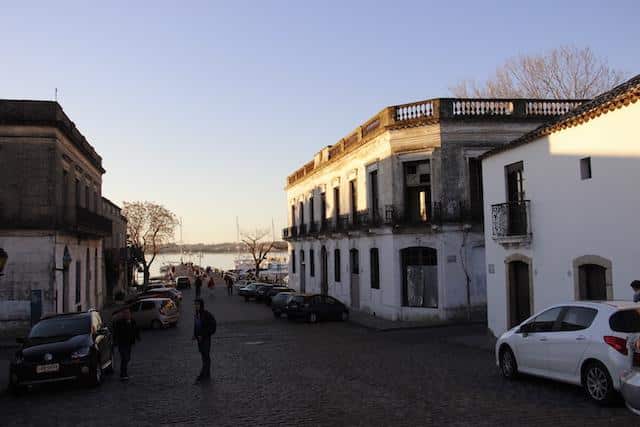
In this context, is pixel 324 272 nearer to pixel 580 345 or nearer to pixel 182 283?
pixel 182 283

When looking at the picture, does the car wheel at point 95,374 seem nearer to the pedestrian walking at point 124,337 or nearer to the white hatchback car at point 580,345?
Result: the pedestrian walking at point 124,337

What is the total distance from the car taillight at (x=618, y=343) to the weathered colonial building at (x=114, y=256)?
109ft

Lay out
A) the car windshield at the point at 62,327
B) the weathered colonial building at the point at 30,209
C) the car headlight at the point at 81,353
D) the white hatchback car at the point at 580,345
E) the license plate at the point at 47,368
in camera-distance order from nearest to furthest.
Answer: the white hatchback car at the point at 580,345
the license plate at the point at 47,368
the car headlight at the point at 81,353
the car windshield at the point at 62,327
the weathered colonial building at the point at 30,209

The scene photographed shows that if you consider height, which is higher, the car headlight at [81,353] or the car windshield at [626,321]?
the car windshield at [626,321]

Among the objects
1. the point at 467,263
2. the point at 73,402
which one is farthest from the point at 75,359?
the point at 467,263

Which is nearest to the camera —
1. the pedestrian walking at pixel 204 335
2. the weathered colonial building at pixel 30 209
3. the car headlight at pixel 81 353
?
the car headlight at pixel 81 353

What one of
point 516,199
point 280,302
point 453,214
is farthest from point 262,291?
point 516,199

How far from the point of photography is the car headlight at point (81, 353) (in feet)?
39.9

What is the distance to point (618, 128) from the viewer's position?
13719 mm

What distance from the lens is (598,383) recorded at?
9.63 meters

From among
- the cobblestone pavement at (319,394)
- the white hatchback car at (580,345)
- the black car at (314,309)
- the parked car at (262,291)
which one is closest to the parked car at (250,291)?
the parked car at (262,291)

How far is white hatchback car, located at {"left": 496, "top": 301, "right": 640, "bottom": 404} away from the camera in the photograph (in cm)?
938

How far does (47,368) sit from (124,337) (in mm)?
1960

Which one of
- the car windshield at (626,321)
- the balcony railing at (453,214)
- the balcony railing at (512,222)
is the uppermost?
the balcony railing at (453,214)
